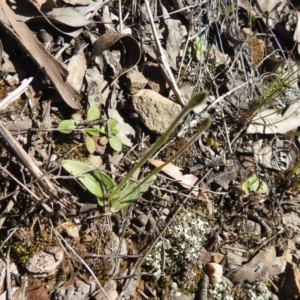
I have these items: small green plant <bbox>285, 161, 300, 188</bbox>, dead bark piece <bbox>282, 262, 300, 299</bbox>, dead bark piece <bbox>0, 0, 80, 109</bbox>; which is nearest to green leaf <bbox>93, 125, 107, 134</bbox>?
dead bark piece <bbox>0, 0, 80, 109</bbox>

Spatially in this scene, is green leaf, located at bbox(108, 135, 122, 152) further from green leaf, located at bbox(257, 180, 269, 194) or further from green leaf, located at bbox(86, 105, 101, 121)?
green leaf, located at bbox(257, 180, 269, 194)

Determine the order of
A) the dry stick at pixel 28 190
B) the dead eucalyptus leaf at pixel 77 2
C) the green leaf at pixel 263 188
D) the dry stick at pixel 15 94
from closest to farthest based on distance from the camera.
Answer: the dry stick at pixel 28 190
the dry stick at pixel 15 94
the dead eucalyptus leaf at pixel 77 2
the green leaf at pixel 263 188

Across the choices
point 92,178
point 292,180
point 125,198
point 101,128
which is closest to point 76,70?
point 101,128

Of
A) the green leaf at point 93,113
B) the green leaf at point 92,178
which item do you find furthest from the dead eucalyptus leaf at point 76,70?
the green leaf at point 92,178

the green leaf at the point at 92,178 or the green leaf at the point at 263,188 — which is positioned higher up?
the green leaf at the point at 92,178

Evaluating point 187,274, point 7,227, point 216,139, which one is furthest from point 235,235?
point 7,227

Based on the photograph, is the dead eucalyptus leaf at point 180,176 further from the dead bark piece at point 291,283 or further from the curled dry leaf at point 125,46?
the dead bark piece at point 291,283
